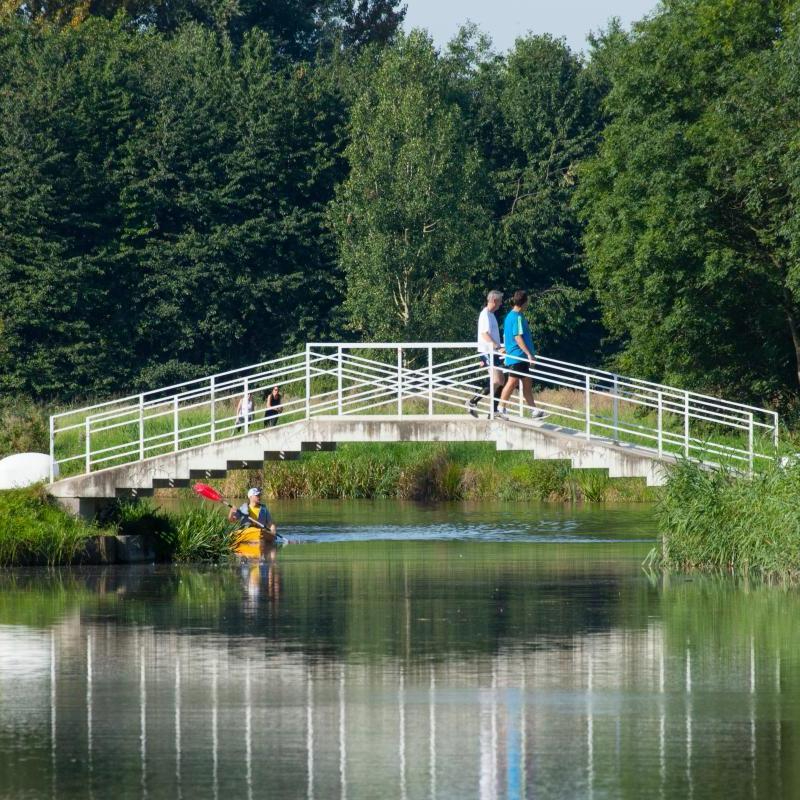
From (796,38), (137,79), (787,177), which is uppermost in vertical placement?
(137,79)

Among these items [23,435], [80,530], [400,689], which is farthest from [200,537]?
[400,689]

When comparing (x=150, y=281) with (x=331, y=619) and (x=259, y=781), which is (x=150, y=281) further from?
(x=259, y=781)

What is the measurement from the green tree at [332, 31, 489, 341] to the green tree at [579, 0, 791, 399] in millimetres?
20253

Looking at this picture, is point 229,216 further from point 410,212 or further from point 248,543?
point 248,543

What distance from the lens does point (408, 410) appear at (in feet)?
167

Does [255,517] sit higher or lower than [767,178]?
lower

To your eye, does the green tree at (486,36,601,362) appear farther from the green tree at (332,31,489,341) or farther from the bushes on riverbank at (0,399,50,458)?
the bushes on riverbank at (0,399,50,458)

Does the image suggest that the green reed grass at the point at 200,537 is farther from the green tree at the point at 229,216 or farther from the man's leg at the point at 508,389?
the green tree at the point at 229,216

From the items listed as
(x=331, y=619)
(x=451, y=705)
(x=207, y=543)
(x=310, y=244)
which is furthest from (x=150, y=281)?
(x=451, y=705)

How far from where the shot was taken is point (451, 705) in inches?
672

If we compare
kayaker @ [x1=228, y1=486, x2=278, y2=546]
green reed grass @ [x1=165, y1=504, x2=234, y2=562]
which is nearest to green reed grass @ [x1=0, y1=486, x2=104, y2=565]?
green reed grass @ [x1=165, y1=504, x2=234, y2=562]

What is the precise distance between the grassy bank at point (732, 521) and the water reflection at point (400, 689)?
94 cm

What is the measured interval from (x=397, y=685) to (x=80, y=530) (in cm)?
1541

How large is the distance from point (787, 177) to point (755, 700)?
1250 inches
